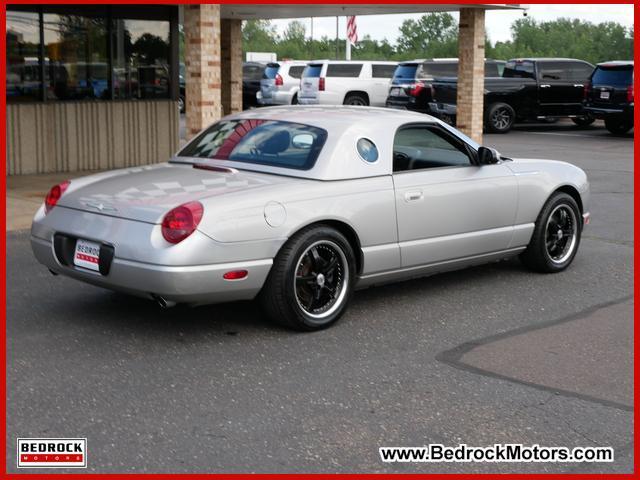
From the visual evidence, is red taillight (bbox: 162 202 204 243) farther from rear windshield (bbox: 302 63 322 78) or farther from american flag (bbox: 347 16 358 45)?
american flag (bbox: 347 16 358 45)

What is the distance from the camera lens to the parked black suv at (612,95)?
76.6 ft

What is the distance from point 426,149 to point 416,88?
18086mm

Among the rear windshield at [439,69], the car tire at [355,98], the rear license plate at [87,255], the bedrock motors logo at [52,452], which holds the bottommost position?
the bedrock motors logo at [52,452]

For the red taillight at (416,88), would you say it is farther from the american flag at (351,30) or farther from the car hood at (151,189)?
the american flag at (351,30)

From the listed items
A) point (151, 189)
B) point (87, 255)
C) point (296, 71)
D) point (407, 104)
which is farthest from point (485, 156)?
point (296, 71)

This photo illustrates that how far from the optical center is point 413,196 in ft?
Result: 22.0

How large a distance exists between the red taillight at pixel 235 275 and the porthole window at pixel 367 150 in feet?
4.43

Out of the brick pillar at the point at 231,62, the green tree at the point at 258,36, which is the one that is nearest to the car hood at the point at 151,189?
the brick pillar at the point at 231,62

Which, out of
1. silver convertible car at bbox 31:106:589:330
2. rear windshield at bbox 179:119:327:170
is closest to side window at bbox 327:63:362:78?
silver convertible car at bbox 31:106:589:330

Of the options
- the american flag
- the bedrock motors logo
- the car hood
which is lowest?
the bedrock motors logo

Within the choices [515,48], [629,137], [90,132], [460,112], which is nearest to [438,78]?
[629,137]

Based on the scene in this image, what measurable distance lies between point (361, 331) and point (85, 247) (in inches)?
70.6

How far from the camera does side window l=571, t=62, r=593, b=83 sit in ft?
85.6

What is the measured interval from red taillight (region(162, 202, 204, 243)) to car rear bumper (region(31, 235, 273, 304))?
0.18 meters
